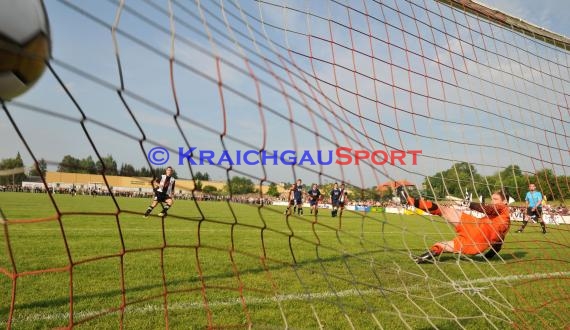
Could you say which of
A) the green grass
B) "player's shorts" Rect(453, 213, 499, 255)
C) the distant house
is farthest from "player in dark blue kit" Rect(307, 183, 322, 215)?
the distant house

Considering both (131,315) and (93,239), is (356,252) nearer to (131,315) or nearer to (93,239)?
(93,239)

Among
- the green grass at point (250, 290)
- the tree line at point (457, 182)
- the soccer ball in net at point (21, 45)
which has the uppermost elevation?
the soccer ball in net at point (21, 45)

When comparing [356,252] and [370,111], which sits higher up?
[370,111]

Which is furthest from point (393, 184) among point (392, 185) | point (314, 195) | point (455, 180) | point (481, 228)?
point (314, 195)

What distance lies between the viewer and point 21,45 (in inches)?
62.7

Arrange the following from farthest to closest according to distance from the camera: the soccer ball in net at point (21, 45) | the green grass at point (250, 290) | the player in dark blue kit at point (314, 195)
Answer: the player in dark blue kit at point (314, 195), the green grass at point (250, 290), the soccer ball in net at point (21, 45)

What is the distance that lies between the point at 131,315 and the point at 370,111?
236 centimetres

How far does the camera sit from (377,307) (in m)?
3.51

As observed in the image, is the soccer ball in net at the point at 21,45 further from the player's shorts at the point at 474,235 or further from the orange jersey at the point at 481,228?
the player's shorts at the point at 474,235

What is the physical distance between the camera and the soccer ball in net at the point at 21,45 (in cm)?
156

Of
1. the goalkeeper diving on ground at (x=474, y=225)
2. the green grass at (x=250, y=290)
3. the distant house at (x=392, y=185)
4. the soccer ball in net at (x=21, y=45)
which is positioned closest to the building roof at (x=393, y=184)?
the distant house at (x=392, y=185)

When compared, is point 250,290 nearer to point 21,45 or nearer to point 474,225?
point 21,45

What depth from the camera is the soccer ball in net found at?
1561mm

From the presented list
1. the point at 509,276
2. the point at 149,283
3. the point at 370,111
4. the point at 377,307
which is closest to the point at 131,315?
the point at 149,283
